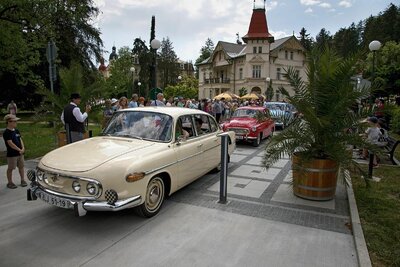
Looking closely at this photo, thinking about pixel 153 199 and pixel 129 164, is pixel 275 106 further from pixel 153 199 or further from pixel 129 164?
pixel 129 164

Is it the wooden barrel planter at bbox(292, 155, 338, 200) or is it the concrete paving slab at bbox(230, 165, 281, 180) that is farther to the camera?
the concrete paving slab at bbox(230, 165, 281, 180)

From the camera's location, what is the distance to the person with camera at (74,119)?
23.1 feet

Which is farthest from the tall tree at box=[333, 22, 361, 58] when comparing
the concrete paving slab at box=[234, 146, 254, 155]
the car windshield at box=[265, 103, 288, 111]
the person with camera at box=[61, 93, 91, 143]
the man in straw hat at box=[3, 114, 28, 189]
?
the man in straw hat at box=[3, 114, 28, 189]

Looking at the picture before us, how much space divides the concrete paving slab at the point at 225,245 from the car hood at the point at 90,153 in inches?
46.4

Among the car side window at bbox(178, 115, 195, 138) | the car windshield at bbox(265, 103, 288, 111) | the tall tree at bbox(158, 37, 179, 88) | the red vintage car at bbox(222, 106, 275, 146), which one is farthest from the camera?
the tall tree at bbox(158, 37, 179, 88)

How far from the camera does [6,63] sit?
13.7 metres

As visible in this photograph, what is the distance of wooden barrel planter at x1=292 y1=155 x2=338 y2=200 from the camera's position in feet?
19.1

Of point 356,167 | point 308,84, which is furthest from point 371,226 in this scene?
point 308,84

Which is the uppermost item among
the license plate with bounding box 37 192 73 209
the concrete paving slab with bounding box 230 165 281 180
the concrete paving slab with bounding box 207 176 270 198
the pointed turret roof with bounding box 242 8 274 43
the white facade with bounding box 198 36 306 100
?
the pointed turret roof with bounding box 242 8 274 43

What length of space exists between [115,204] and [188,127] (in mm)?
2620

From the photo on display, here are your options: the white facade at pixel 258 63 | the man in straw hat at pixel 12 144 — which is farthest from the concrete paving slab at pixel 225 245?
the white facade at pixel 258 63

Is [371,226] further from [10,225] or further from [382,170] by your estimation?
[10,225]

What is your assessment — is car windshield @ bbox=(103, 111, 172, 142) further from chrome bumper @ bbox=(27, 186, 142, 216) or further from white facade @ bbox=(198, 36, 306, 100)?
white facade @ bbox=(198, 36, 306, 100)

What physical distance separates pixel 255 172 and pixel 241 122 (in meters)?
4.63
